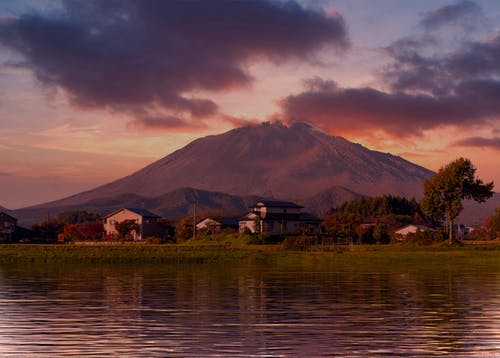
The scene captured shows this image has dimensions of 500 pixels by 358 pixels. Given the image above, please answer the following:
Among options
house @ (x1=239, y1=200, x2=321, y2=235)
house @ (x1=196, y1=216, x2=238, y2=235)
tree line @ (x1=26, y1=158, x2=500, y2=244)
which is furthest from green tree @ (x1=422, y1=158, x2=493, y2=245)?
house @ (x1=196, y1=216, x2=238, y2=235)

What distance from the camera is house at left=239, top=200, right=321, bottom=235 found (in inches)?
5517

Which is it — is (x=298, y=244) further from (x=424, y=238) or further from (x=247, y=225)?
(x=247, y=225)

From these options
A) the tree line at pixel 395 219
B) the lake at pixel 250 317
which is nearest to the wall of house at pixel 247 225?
the tree line at pixel 395 219

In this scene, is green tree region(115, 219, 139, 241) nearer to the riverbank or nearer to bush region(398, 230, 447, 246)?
the riverbank

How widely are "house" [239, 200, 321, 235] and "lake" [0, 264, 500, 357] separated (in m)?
93.5

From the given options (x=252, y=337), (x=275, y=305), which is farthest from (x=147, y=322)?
(x=275, y=305)

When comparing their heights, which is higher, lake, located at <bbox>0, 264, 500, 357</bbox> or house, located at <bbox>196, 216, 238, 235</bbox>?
house, located at <bbox>196, 216, 238, 235</bbox>

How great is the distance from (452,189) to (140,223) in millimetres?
69041

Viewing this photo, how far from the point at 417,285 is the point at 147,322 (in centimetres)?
2104

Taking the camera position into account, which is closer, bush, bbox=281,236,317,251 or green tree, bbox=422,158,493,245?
bush, bbox=281,236,317,251

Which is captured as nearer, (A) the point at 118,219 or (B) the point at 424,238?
(B) the point at 424,238

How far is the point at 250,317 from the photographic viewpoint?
87.7 feet

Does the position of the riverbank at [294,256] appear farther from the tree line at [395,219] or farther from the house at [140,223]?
the house at [140,223]

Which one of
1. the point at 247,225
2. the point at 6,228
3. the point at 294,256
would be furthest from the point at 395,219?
the point at 294,256
